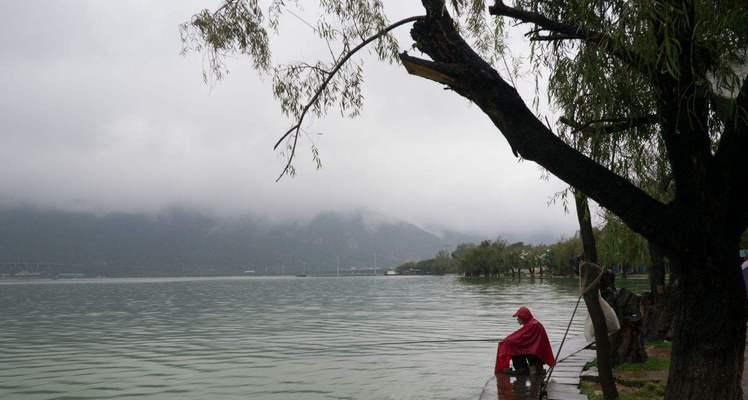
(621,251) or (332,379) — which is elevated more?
(621,251)

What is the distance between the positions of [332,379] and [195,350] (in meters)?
7.82

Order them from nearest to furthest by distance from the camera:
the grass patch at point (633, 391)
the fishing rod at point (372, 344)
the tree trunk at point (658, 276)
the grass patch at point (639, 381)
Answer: the grass patch at point (633, 391)
the grass patch at point (639, 381)
the tree trunk at point (658, 276)
the fishing rod at point (372, 344)

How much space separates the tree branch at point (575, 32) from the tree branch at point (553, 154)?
0.79 meters

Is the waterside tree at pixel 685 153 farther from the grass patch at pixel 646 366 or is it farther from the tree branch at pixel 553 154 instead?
the grass patch at pixel 646 366

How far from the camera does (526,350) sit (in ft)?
41.8

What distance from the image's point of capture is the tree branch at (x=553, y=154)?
615 centimetres

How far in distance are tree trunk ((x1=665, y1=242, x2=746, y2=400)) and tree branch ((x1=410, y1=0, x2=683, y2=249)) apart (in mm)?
437

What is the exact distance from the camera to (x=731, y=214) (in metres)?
6.30

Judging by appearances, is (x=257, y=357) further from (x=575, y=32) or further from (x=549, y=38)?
(x=575, y=32)

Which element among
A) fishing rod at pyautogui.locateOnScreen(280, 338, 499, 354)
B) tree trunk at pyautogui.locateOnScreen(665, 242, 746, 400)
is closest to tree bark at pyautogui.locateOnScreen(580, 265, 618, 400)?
tree trunk at pyautogui.locateOnScreen(665, 242, 746, 400)

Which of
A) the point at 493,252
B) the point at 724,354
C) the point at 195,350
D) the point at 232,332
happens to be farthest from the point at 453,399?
the point at 493,252

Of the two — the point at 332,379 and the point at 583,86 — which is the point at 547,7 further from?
the point at 332,379

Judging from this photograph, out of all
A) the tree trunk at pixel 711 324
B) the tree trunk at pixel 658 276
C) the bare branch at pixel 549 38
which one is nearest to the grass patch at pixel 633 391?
the tree trunk at pixel 711 324

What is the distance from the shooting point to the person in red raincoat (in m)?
12.7
